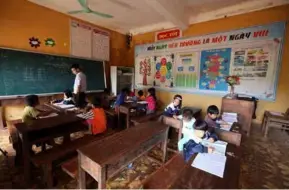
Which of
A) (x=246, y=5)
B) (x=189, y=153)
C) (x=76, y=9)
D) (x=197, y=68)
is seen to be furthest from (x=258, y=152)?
(x=76, y=9)

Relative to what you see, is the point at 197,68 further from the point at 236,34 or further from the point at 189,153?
the point at 189,153

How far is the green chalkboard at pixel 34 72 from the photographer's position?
2826 mm

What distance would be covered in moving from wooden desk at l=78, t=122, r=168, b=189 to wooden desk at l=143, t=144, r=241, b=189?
1.06ft

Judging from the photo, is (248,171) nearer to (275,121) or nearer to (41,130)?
(275,121)

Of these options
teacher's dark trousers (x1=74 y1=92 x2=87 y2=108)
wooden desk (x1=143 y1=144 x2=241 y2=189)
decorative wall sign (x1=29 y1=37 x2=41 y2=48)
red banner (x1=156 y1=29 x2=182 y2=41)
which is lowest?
wooden desk (x1=143 y1=144 x2=241 y2=189)

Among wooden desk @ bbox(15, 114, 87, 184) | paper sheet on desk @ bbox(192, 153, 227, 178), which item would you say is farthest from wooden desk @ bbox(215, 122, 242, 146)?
wooden desk @ bbox(15, 114, 87, 184)

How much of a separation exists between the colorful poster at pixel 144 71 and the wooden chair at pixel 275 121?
9.94 ft

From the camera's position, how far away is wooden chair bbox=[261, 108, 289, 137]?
2.59m

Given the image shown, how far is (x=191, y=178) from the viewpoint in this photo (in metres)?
0.94

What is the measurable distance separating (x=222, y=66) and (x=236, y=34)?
74 cm

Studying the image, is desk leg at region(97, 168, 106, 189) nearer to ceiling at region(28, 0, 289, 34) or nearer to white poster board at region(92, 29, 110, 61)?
ceiling at region(28, 0, 289, 34)

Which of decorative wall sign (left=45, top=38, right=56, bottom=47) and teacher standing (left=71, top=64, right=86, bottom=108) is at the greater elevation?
decorative wall sign (left=45, top=38, right=56, bottom=47)

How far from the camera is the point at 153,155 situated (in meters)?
2.21

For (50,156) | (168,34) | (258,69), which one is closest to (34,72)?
(50,156)
